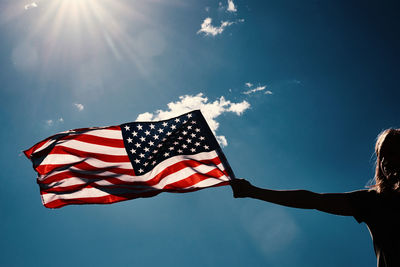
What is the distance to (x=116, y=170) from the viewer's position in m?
5.89

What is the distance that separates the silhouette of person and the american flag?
247 centimetres

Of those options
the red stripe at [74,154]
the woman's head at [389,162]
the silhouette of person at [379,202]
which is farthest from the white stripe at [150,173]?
the woman's head at [389,162]

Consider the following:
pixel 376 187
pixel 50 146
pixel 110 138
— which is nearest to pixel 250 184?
pixel 376 187

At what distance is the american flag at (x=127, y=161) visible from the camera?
5453mm

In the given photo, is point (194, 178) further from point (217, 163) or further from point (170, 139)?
point (170, 139)

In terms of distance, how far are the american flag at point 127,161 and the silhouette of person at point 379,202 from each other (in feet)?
8.09

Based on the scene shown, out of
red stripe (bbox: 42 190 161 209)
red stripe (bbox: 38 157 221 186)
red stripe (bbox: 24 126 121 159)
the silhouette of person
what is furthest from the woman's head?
red stripe (bbox: 24 126 121 159)

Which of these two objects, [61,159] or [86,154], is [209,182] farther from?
[61,159]

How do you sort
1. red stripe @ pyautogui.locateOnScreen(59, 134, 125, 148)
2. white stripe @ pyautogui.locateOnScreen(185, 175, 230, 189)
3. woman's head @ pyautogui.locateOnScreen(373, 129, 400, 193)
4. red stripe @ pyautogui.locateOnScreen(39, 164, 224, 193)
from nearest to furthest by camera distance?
woman's head @ pyautogui.locateOnScreen(373, 129, 400, 193), white stripe @ pyautogui.locateOnScreen(185, 175, 230, 189), red stripe @ pyautogui.locateOnScreen(39, 164, 224, 193), red stripe @ pyautogui.locateOnScreen(59, 134, 125, 148)

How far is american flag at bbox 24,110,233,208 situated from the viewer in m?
5.45

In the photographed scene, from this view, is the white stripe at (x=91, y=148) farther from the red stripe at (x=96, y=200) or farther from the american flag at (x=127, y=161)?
the red stripe at (x=96, y=200)

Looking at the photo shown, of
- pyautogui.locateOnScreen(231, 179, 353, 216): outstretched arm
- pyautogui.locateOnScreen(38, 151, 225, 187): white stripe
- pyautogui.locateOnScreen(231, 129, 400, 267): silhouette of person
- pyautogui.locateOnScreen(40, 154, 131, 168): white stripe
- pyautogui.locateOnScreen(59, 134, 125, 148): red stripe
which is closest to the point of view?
pyautogui.locateOnScreen(231, 129, 400, 267): silhouette of person

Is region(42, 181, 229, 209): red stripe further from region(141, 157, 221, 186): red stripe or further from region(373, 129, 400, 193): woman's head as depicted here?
region(373, 129, 400, 193): woman's head

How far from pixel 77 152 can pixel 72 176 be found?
1.96 feet
